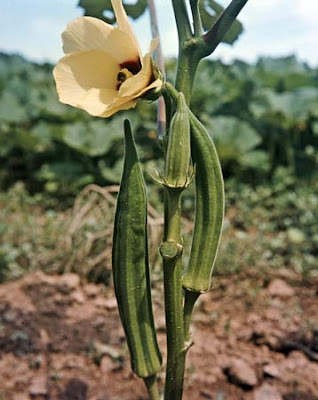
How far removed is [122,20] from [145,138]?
12.4ft

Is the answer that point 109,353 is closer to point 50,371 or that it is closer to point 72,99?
point 50,371

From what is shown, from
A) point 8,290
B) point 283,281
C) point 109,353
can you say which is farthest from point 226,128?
point 109,353

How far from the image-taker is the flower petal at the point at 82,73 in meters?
1.03

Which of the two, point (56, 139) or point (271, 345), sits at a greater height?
point (271, 345)

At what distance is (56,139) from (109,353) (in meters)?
3.06

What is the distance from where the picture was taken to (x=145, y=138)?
4.78m

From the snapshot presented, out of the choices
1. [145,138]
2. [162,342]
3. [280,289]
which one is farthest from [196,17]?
[145,138]

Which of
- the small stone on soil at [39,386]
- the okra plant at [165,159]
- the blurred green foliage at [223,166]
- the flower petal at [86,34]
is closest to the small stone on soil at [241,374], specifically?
the small stone on soil at [39,386]

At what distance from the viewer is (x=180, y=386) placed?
1.32 metres

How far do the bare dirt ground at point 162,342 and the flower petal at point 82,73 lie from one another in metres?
1.24

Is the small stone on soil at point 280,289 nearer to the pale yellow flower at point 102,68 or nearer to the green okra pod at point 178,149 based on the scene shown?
the green okra pod at point 178,149

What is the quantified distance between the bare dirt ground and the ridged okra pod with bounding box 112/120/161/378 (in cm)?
74

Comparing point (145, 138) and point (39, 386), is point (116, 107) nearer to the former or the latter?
point (39, 386)

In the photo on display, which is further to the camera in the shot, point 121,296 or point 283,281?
point 283,281
